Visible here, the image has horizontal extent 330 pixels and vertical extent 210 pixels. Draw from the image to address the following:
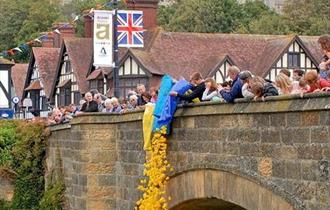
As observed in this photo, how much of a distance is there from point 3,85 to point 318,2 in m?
35.0

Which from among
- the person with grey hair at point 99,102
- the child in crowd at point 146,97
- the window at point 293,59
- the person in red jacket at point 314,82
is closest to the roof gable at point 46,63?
the window at point 293,59

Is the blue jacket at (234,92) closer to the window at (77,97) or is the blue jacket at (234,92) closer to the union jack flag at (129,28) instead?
the union jack flag at (129,28)

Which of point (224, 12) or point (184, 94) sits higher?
point (224, 12)

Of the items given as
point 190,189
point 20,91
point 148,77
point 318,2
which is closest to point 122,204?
point 190,189

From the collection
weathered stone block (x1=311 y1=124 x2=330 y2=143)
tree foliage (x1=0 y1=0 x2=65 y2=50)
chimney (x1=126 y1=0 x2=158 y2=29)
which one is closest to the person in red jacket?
weathered stone block (x1=311 y1=124 x2=330 y2=143)

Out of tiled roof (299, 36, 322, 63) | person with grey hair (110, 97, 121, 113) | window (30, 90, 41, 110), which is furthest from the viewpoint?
window (30, 90, 41, 110)

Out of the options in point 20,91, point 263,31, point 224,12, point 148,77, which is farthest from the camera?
point 224,12

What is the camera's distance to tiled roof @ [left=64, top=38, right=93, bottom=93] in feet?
149

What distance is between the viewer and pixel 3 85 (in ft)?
129

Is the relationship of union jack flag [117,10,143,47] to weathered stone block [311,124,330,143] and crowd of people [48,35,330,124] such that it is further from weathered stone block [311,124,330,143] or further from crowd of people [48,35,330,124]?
weathered stone block [311,124,330,143]

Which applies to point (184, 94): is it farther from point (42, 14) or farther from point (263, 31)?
point (42, 14)

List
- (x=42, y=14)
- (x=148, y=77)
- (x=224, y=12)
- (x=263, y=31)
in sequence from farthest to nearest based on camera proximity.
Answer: (x=42, y=14)
(x=224, y=12)
(x=263, y=31)
(x=148, y=77)

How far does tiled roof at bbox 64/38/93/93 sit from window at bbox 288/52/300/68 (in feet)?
31.6

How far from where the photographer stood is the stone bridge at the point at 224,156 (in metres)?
11.5
